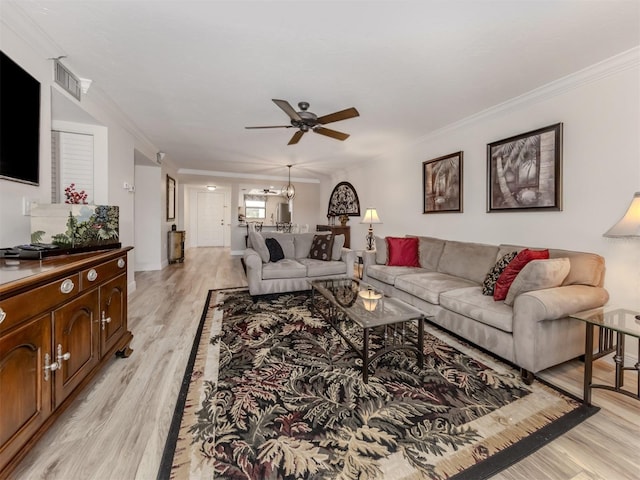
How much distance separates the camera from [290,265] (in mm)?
3873

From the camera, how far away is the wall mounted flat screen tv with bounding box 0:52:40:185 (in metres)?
1.65

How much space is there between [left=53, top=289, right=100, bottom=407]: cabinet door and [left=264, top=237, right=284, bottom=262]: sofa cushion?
252cm

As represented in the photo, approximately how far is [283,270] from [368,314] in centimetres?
184

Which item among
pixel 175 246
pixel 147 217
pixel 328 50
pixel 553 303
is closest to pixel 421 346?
pixel 553 303

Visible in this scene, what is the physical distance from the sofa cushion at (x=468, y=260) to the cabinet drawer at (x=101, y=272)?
3354mm

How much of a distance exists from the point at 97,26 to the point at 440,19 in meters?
2.30

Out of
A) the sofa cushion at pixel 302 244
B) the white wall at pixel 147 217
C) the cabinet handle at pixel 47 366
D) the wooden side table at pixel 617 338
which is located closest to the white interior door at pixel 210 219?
the white wall at pixel 147 217

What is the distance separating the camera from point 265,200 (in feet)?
28.9

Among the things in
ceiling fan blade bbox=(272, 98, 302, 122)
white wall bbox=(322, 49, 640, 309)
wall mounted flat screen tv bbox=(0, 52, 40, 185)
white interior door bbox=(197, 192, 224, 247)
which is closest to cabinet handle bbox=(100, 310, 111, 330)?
wall mounted flat screen tv bbox=(0, 52, 40, 185)

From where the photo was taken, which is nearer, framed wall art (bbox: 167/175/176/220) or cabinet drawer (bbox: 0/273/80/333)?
cabinet drawer (bbox: 0/273/80/333)

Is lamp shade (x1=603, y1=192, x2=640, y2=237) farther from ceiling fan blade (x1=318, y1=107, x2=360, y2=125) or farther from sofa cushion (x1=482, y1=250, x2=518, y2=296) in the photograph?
ceiling fan blade (x1=318, y1=107, x2=360, y2=125)

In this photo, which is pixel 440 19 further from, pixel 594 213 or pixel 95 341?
pixel 95 341

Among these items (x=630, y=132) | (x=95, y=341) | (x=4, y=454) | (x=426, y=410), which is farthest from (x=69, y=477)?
(x=630, y=132)

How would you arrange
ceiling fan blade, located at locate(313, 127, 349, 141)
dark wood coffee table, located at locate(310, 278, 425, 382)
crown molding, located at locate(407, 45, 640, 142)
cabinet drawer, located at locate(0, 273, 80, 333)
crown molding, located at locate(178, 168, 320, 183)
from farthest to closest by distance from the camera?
crown molding, located at locate(178, 168, 320, 183) < ceiling fan blade, located at locate(313, 127, 349, 141) < crown molding, located at locate(407, 45, 640, 142) < dark wood coffee table, located at locate(310, 278, 425, 382) < cabinet drawer, located at locate(0, 273, 80, 333)
